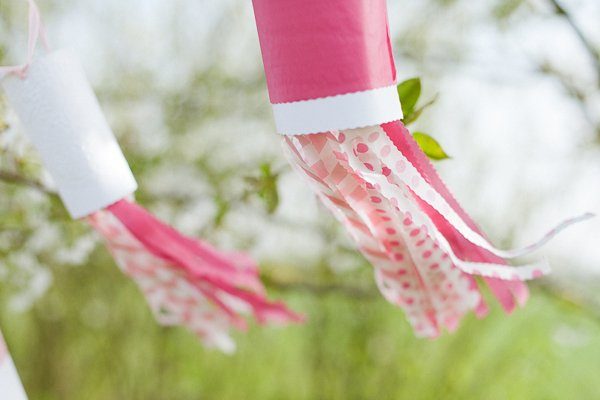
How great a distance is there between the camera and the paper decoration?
43 cm

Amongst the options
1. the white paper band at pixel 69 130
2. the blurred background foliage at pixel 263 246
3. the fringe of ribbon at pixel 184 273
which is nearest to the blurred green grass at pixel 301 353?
the blurred background foliage at pixel 263 246

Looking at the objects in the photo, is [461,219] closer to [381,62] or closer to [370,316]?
[381,62]

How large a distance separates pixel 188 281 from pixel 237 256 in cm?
7

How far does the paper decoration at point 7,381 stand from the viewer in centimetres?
43

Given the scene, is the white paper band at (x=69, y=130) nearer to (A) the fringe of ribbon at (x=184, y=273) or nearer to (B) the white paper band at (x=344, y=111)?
(A) the fringe of ribbon at (x=184, y=273)

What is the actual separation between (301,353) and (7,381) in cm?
104

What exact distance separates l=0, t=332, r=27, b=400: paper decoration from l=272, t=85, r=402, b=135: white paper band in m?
0.21

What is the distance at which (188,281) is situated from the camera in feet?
1.84

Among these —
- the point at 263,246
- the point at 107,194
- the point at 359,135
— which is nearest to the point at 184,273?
the point at 107,194

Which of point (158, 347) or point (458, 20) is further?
point (158, 347)

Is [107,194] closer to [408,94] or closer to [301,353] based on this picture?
[408,94]

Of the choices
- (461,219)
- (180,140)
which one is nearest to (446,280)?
(461,219)

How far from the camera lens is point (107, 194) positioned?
0.45 m

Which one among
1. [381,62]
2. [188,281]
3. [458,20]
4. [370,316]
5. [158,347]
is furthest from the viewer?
[158,347]
